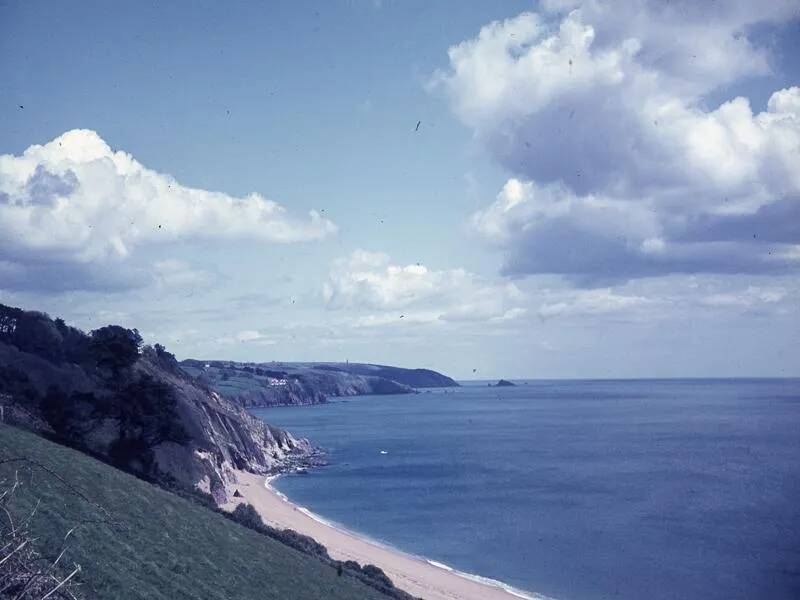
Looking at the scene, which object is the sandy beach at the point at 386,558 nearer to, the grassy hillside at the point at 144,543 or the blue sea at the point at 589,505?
the blue sea at the point at 589,505

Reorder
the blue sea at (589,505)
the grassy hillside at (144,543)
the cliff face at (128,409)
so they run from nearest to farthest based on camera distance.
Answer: the grassy hillside at (144,543) < the cliff face at (128,409) < the blue sea at (589,505)

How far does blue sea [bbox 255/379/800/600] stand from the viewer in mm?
46781

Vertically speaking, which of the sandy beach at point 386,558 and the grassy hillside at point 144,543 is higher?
the grassy hillside at point 144,543

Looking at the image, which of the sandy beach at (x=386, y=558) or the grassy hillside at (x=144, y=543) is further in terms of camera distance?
the sandy beach at (x=386, y=558)

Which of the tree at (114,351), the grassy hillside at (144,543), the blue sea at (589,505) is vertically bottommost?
the blue sea at (589,505)

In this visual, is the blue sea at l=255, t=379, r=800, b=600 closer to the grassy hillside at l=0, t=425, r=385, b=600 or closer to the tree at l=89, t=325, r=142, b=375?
the grassy hillside at l=0, t=425, r=385, b=600

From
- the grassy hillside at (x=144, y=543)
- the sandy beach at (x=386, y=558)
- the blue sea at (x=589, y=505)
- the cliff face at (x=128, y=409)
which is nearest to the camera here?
the grassy hillside at (x=144, y=543)

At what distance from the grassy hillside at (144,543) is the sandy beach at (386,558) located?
12697 mm

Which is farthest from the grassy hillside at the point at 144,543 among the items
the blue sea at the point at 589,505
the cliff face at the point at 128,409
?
the blue sea at the point at 589,505

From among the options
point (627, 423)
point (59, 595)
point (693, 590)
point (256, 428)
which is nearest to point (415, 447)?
point (256, 428)

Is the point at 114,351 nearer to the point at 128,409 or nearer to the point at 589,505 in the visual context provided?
the point at 128,409

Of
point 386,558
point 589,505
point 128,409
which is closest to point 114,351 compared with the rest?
point 128,409

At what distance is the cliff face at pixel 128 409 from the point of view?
38938mm

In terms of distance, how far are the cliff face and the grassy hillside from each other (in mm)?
11832
